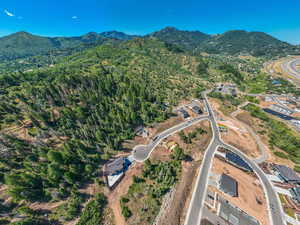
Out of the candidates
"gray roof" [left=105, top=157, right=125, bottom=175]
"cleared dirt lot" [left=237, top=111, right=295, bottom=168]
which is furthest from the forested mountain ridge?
"cleared dirt lot" [left=237, top=111, right=295, bottom=168]

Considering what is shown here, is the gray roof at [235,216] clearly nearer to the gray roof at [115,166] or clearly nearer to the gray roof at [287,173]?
the gray roof at [287,173]

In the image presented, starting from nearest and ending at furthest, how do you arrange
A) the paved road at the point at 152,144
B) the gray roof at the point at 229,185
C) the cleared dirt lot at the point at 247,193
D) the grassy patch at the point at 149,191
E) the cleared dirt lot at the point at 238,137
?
the grassy patch at the point at 149,191 → the cleared dirt lot at the point at 247,193 → the gray roof at the point at 229,185 → the paved road at the point at 152,144 → the cleared dirt lot at the point at 238,137

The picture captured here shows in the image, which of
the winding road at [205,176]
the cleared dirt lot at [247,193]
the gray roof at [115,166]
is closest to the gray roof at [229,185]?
the cleared dirt lot at [247,193]

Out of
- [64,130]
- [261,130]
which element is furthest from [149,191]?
[261,130]

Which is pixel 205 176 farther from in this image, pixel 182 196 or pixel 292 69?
pixel 292 69

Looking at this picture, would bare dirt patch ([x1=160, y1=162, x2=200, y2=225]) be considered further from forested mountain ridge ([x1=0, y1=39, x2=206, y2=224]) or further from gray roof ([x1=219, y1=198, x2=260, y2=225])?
forested mountain ridge ([x1=0, y1=39, x2=206, y2=224])
